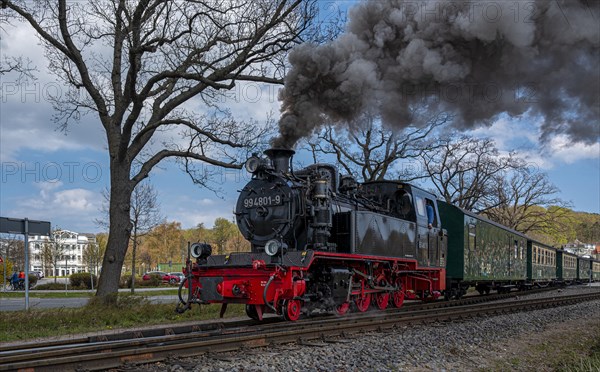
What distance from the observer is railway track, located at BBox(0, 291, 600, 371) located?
618 cm

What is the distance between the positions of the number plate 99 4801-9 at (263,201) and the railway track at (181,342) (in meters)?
2.47

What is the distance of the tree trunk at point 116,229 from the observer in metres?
15.7

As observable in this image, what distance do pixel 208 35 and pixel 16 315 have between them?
970cm

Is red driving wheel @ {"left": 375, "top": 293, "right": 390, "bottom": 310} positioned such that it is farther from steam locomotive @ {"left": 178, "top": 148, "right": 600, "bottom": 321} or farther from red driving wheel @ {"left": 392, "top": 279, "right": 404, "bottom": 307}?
red driving wheel @ {"left": 392, "top": 279, "right": 404, "bottom": 307}

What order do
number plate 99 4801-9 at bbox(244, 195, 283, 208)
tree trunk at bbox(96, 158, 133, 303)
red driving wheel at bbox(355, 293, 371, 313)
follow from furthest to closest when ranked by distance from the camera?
1. tree trunk at bbox(96, 158, 133, 303)
2. red driving wheel at bbox(355, 293, 371, 313)
3. number plate 99 4801-9 at bbox(244, 195, 283, 208)

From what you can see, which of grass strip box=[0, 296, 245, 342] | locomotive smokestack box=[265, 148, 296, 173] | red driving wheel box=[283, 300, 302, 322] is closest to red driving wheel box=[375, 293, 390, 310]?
red driving wheel box=[283, 300, 302, 322]

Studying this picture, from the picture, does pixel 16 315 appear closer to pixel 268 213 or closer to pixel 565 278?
pixel 268 213

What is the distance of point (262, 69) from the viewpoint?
17.6m

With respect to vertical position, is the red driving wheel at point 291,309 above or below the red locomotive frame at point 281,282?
below

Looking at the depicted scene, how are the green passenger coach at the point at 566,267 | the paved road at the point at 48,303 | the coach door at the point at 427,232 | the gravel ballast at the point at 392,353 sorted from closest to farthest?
the gravel ballast at the point at 392,353
the coach door at the point at 427,232
the paved road at the point at 48,303
the green passenger coach at the point at 566,267

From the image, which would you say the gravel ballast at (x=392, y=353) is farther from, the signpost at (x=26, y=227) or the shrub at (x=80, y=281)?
the shrub at (x=80, y=281)

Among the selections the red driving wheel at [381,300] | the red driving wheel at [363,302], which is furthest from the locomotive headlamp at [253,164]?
the red driving wheel at [381,300]

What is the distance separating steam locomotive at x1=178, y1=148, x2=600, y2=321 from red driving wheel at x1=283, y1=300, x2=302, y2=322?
2cm

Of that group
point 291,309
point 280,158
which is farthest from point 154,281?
point 291,309
